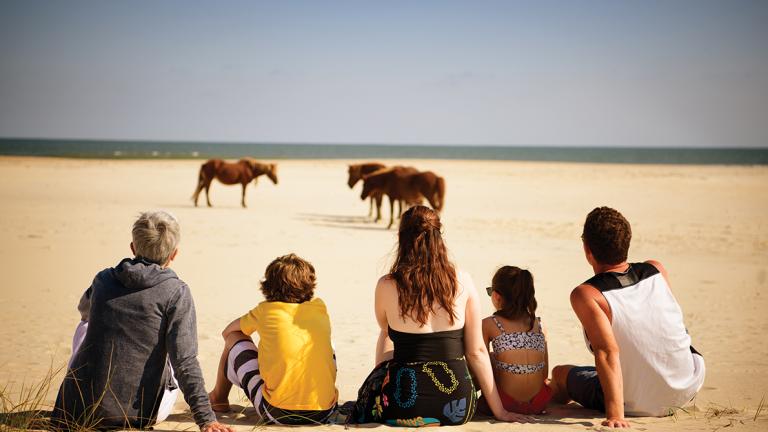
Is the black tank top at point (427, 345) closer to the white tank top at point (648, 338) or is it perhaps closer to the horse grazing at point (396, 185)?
the white tank top at point (648, 338)

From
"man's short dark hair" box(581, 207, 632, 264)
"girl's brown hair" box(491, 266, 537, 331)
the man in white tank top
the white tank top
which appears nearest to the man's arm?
the man in white tank top

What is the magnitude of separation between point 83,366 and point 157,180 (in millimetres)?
28100

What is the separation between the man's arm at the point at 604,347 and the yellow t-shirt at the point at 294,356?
148 centimetres

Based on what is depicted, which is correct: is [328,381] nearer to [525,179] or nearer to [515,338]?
[515,338]

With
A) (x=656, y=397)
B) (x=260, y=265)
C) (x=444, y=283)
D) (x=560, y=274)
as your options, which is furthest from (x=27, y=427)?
(x=560, y=274)

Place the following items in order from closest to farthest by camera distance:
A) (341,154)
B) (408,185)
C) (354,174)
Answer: (408,185) → (354,174) → (341,154)

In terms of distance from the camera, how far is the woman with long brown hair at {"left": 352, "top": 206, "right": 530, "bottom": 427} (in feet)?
12.4

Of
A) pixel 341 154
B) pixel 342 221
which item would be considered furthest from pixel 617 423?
pixel 341 154

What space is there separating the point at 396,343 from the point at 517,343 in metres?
0.81

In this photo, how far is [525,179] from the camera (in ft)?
116

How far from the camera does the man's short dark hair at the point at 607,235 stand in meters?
3.90

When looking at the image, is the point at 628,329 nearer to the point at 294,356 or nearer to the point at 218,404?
the point at 294,356

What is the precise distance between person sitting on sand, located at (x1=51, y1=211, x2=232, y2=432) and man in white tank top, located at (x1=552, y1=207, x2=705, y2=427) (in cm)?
210

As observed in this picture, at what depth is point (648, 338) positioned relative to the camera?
13.0 ft
